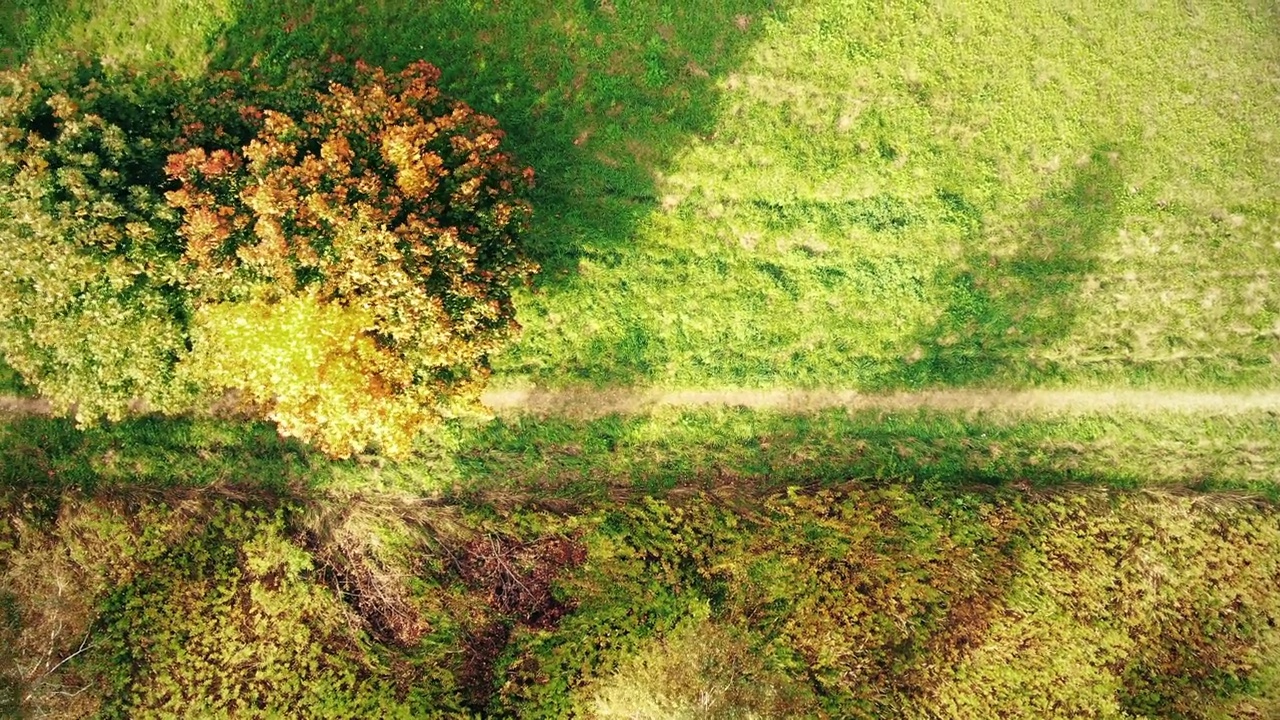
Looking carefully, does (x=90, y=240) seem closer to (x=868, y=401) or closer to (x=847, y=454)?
(x=847, y=454)

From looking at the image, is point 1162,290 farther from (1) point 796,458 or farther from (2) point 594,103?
(2) point 594,103

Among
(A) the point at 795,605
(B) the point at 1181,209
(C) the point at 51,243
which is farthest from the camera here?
(B) the point at 1181,209

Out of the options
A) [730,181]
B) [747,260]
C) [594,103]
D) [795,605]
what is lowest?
[795,605]

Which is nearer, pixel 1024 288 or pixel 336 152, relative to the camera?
pixel 336 152

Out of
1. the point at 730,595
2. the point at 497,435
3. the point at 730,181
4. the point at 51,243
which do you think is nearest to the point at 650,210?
the point at 730,181

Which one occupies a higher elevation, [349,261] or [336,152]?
[336,152]

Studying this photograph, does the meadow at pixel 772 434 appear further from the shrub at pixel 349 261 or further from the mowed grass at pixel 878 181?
the shrub at pixel 349 261

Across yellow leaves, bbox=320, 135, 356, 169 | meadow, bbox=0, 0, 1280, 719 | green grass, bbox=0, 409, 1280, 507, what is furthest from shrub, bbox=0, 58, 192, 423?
meadow, bbox=0, 0, 1280, 719

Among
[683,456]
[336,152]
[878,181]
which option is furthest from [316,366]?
[878,181]
